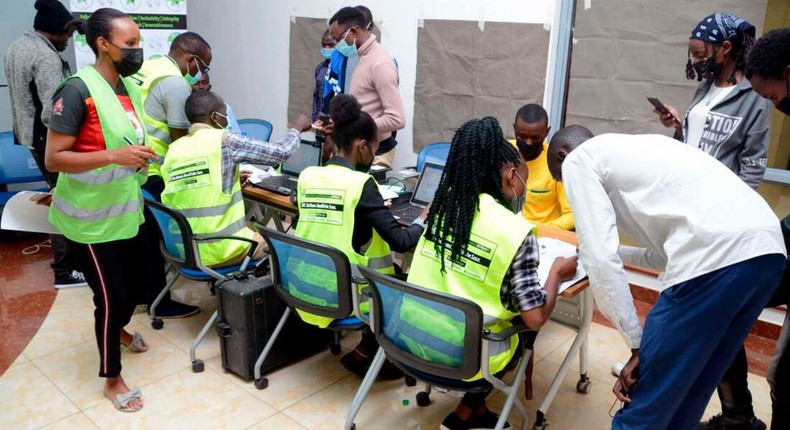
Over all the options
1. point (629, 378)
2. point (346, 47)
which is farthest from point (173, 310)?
point (629, 378)

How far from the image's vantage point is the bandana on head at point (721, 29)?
2438mm

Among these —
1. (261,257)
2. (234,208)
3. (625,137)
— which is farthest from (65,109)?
(625,137)

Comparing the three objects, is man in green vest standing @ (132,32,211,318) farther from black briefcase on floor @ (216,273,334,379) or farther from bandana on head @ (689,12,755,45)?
bandana on head @ (689,12,755,45)

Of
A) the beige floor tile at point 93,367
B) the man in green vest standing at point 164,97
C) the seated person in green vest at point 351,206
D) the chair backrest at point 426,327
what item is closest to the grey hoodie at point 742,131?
the seated person in green vest at point 351,206

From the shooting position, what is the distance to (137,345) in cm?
303

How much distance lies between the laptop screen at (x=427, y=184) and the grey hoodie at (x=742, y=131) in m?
1.18

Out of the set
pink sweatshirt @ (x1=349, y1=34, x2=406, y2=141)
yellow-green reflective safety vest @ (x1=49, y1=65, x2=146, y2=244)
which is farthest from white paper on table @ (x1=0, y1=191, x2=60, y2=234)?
pink sweatshirt @ (x1=349, y1=34, x2=406, y2=141)

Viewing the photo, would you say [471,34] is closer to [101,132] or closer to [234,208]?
[234,208]

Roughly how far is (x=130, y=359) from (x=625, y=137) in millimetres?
2475

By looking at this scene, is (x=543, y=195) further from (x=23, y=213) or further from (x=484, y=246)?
(x=23, y=213)

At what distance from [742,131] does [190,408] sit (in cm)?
252

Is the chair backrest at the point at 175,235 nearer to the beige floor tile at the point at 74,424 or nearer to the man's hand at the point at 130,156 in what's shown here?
the man's hand at the point at 130,156

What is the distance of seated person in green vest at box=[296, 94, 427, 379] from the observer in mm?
2324

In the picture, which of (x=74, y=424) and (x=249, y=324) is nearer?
(x=74, y=424)
